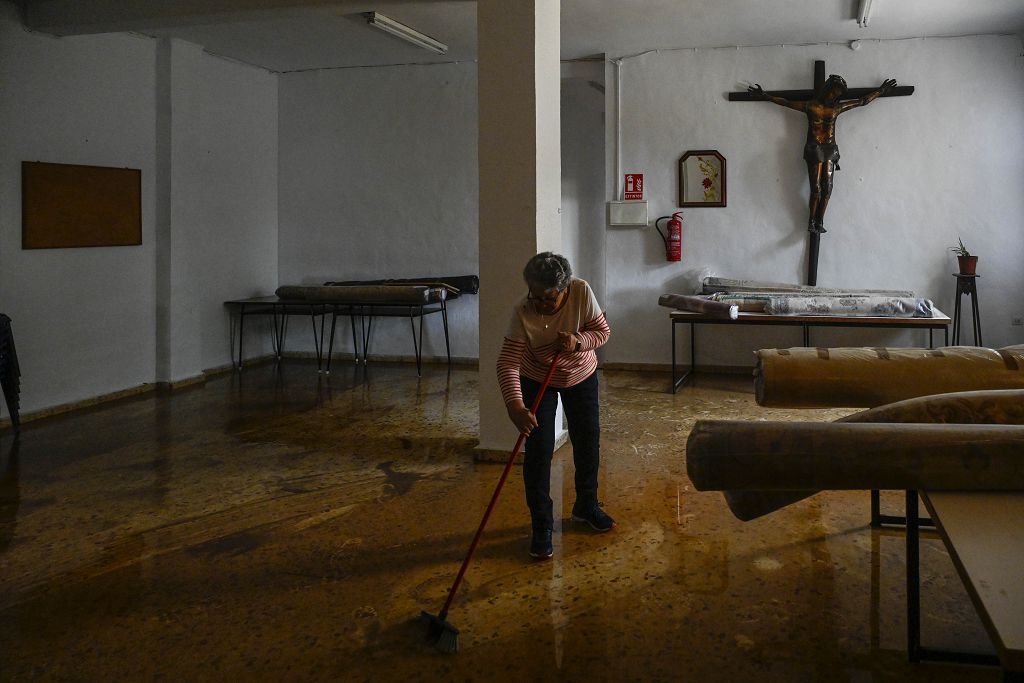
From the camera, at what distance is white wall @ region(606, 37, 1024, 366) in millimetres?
7676

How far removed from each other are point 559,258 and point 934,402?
146cm

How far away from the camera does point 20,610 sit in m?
3.24

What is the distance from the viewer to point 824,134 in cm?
782

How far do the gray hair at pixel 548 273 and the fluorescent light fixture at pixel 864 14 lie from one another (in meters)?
4.29

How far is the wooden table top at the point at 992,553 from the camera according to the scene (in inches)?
60.6

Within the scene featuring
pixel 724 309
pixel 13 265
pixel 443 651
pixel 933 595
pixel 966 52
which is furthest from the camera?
pixel 966 52

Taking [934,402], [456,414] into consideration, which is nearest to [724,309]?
[456,414]

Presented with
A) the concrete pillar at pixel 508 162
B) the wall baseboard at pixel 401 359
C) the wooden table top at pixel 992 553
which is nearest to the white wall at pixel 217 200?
the wall baseboard at pixel 401 359

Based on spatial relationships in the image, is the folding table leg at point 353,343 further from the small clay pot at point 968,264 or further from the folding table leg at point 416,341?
the small clay pot at point 968,264

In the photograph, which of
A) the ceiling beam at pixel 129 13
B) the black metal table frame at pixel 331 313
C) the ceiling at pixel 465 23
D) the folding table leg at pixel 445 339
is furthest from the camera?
the folding table leg at pixel 445 339

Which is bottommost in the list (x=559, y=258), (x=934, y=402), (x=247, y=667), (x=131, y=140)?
(x=247, y=667)

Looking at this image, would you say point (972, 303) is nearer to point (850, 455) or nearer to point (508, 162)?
point (508, 162)

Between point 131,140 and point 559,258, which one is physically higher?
point 131,140

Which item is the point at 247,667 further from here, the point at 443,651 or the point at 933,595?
the point at 933,595
